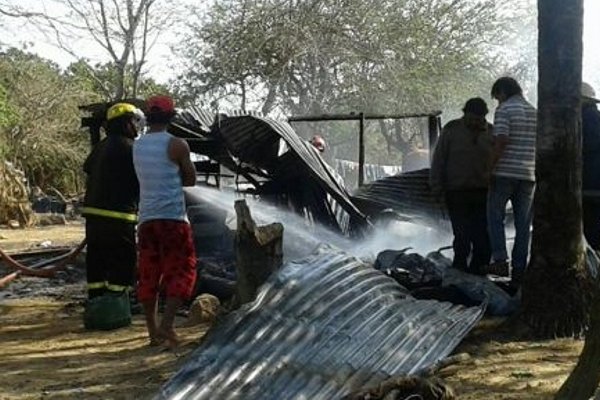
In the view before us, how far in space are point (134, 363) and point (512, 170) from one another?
2.98 meters

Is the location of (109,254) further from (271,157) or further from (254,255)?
(271,157)

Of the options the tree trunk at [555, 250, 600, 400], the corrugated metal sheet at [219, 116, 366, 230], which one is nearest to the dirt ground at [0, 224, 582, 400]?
the tree trunk at [555, 250, 600, 400]

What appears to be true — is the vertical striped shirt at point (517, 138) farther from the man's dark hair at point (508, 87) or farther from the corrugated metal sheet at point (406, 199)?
the corrugated metal sheet at point (406, 199)

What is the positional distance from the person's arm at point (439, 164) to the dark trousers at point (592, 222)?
1.17 m

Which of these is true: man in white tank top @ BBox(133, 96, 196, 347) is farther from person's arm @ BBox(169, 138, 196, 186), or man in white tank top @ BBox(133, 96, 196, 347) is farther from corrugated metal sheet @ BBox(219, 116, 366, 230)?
corrugated metal sheet @ BBox(219, 116, 366, 230)

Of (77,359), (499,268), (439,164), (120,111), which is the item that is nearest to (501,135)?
(439,164)

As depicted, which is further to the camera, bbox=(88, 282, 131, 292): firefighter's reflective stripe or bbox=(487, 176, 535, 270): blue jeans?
bbox=(88, 282, 131, 292): firefighter's reflective stripe

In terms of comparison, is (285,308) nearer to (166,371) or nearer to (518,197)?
(166,371)

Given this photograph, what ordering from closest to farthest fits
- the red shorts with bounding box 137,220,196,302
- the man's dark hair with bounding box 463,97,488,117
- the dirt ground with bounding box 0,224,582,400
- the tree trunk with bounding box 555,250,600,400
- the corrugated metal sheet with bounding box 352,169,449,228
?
the tree trunk with bounding box 555,250,600,400 → the dirt ground with bounding box 0,224,582,400 → the red shorts with bounding box 137,220,196,302 → the man's dark hair with bounding box 463,97,488,117 → the corrugated metal sheet with bounding box 352,169,449,228

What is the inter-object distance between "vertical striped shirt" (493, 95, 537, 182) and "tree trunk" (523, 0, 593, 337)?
Answer: 0.77 metres

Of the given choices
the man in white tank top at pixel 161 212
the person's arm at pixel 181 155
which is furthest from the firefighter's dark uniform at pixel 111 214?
the person's arm at pixel 181 155

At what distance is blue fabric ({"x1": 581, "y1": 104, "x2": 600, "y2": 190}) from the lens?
22.4 ft

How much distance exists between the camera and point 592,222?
6.86m

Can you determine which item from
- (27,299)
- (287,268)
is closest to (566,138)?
(287,268)
